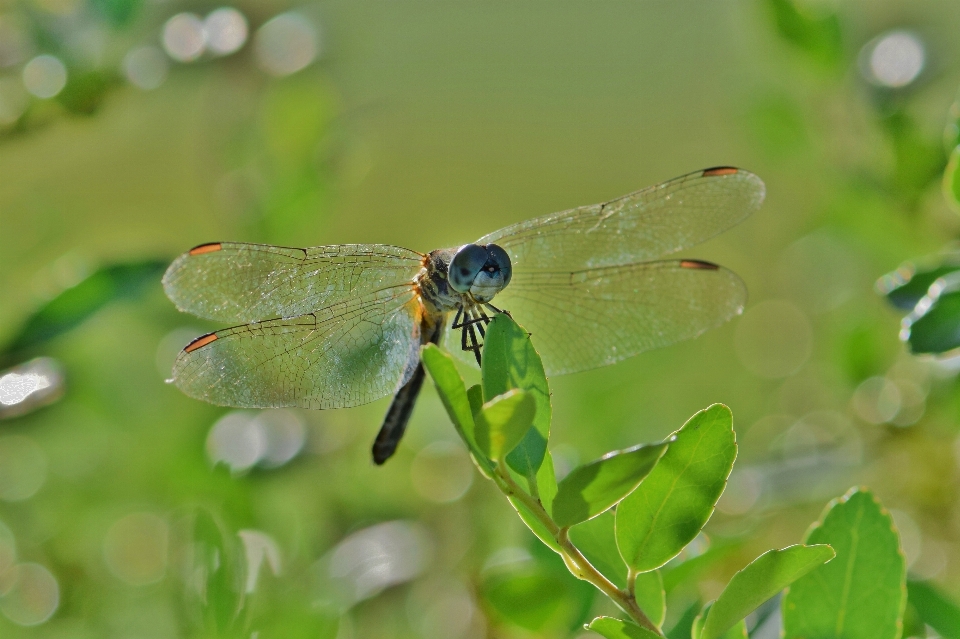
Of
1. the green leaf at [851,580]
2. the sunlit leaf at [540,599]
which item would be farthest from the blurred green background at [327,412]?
the green leaf at [851,580]

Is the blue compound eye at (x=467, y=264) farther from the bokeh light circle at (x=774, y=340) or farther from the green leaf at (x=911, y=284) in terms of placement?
the bokeh light circle at (x=774, y=340)

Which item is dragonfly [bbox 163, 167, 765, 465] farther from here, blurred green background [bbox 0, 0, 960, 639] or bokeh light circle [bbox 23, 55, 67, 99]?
Answer: bokeh light circle [bbox 23, 55, 67, 99]

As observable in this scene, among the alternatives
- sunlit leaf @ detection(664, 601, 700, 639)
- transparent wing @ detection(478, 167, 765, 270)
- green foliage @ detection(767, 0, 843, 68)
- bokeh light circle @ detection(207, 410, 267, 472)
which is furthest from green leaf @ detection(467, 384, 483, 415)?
green foliage @ detection(767, 0, 843, 68)

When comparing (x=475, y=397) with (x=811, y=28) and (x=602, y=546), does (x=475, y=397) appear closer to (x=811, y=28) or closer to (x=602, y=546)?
(x=602, y=546)

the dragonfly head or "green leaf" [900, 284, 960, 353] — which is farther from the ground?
"green leaf" [900, 284, 960, 353]

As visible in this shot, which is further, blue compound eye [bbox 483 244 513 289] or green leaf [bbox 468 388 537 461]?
blue compound eye [bbox 483 244 513 289]

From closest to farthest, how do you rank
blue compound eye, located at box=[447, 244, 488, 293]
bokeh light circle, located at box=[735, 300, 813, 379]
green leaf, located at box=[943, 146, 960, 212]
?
green leaf, located at box=[943, 146, 960, 212] < blue compound eye, located at box=[447, 244, 488, 293] < bokeh light circle, located at box=[735, 300, 813, 379]

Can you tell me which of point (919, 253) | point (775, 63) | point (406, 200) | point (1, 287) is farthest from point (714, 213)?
point (406, 200)

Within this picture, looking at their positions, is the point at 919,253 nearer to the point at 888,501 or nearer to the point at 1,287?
the point at 888,501

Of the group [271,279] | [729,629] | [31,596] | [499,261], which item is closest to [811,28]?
[499,261]
